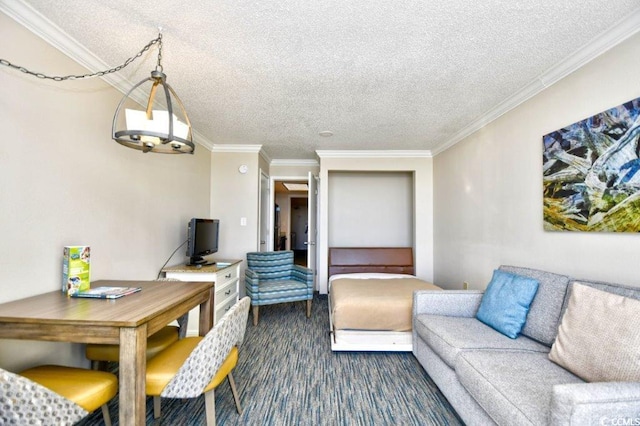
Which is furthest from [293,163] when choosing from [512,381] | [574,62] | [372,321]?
[512,381]

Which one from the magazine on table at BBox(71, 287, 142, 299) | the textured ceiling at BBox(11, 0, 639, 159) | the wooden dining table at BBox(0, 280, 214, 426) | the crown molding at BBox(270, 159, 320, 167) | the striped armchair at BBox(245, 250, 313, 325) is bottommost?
the striped armchair at BBox(245, 250, 313, 325)

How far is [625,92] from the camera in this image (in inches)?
70.7

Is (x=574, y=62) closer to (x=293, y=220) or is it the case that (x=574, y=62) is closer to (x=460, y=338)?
(x=460, y=338)

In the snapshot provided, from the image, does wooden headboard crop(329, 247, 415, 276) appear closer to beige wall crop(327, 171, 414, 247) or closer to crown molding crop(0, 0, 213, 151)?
beige wall crop(327, 171, 414, 247)

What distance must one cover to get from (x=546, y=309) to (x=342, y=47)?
2.19 meters

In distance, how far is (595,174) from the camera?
6.43 ft

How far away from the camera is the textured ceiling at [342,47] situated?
1.65 meters

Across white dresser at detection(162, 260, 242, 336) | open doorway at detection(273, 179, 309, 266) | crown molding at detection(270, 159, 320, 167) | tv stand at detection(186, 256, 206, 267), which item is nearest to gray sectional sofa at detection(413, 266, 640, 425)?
white dresser at detection(162, 260, 242, 336)

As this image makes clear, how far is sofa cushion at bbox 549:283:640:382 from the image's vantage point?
1257 mm

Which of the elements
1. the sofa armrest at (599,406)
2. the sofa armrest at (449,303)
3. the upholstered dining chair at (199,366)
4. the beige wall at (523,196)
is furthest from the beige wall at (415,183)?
the sofa armrest at (599,406)

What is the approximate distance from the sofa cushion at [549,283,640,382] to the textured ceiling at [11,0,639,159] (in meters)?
1.57

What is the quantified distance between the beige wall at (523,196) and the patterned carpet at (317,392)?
1.37 metres

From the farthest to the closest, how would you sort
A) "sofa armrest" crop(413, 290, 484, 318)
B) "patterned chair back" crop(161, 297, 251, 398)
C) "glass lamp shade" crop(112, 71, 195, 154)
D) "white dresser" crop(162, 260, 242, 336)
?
"white dresser" crop(162, 260, 242, 336)
"sofa armrest" crop(413, 290, 484, 318)
"glass lamp shade" crop(112, 71, 195, 154)
"patterned chair back" crop(161, 297, 251, 398)

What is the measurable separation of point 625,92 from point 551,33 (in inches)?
22.4
